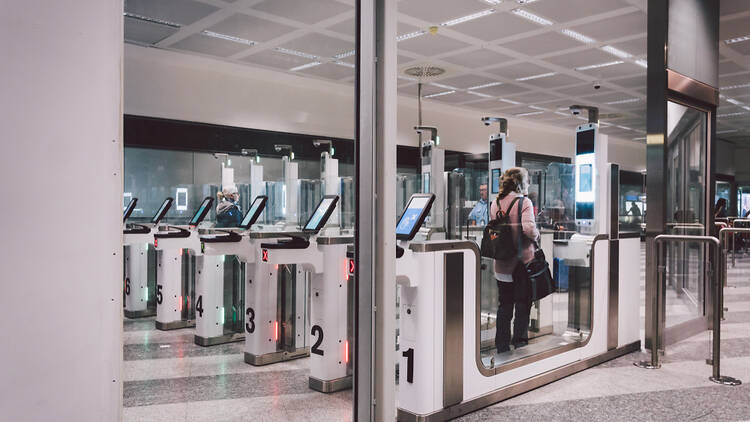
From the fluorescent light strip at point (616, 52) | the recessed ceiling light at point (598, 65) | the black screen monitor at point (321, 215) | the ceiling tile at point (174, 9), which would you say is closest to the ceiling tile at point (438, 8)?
the ceiling tile at point (174, 9)

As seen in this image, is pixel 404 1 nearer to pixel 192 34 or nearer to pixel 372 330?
pixel 192 34

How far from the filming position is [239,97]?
8.51m

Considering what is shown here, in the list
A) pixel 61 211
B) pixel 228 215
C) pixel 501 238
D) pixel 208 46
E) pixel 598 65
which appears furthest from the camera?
pixel 598 65

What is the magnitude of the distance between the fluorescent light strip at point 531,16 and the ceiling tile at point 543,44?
16.6 inches

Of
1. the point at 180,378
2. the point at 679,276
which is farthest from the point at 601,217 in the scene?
the point at 180,378

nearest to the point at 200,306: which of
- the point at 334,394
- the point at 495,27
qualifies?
the point at 334,394

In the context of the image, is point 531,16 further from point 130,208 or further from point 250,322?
point 130,208

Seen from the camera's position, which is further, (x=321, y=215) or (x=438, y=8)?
(x=438, y=8)


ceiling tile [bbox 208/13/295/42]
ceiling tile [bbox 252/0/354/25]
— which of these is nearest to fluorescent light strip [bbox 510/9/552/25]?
ceiling tile [bbox 252/0/354/25]

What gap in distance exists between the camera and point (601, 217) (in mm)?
Answer: 4367

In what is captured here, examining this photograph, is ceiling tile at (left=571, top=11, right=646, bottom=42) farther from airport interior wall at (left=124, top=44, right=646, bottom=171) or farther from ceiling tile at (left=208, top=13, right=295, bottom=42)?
ceiling tile at (left=208, top=13, right=295, bottom=42)

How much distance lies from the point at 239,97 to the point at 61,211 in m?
7.46

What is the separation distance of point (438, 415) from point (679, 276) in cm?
377

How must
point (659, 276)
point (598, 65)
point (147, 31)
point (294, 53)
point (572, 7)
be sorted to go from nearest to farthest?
1. point (659, 276)
2. point (572, 7)
3. point (147, 31)
4. point (294, 53)
5. point (598, 65)
